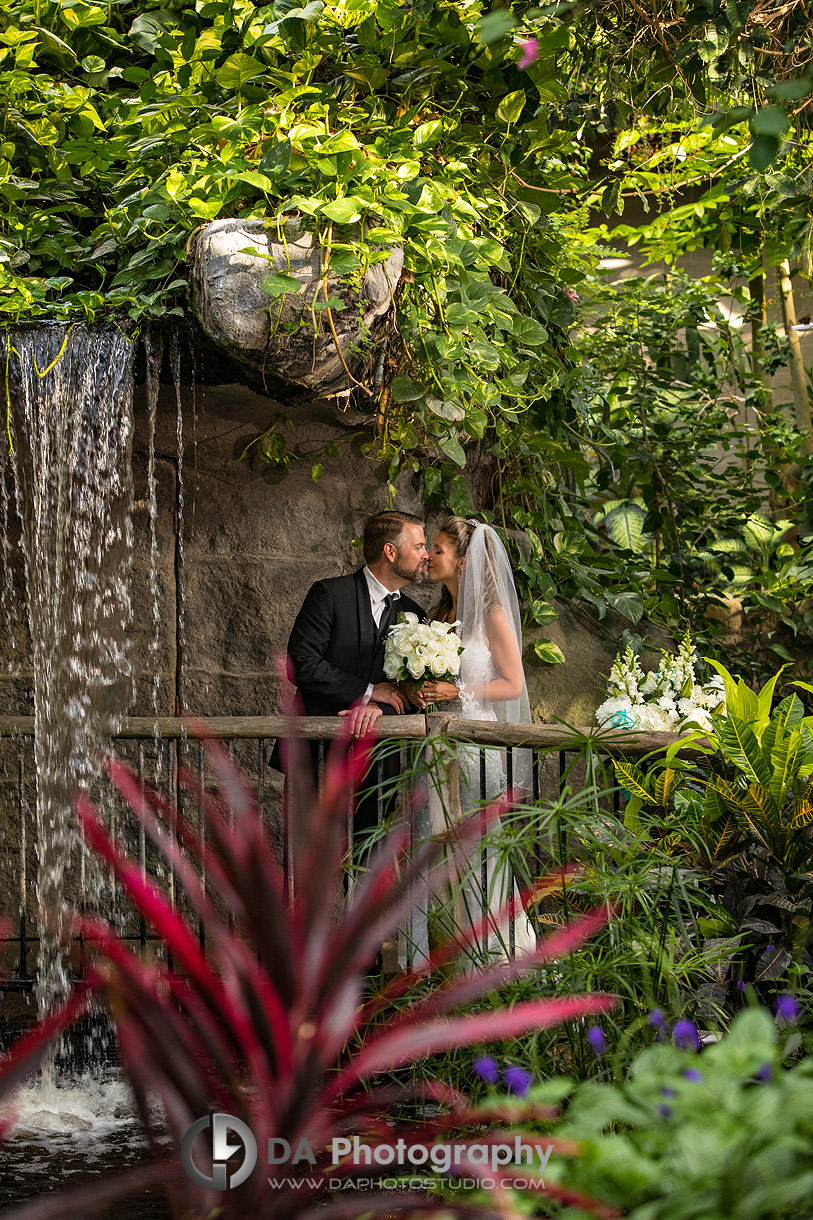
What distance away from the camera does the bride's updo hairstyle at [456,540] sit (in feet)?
16.4

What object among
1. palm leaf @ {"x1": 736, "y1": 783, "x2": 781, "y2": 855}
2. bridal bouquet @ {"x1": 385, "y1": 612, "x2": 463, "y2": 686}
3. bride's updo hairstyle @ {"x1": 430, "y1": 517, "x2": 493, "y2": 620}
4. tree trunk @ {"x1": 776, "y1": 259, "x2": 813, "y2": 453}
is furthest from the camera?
tree trunk @ {"x1": 776, "y1": 259, "x2": 813, "y2": 453}

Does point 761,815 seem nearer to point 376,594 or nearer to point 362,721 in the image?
point 362,721

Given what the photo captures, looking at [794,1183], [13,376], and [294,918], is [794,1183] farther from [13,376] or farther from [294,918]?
[13,376]

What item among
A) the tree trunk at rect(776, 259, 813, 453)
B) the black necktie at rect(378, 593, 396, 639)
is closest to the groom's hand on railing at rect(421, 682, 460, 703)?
the black necktie at rect(378, 593, 396, 639)

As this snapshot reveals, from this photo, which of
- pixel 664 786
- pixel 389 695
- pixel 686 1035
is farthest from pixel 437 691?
pixel 686 1035

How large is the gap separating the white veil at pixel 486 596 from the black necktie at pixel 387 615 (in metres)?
0.29

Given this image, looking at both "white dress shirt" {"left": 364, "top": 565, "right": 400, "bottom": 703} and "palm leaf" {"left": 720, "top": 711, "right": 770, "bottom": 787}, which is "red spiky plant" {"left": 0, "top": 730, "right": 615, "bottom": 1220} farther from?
"white dress shirt" {"left": 364, "top": 565, "right": 400, "bottom": 703}

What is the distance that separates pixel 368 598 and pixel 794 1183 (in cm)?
391

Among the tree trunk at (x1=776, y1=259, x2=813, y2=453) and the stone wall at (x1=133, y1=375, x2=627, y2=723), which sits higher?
the tree trunk at (x1=776, y1=259, x2=813, y2=453)

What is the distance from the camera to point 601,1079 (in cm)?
255

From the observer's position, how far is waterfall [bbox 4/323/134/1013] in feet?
15.3

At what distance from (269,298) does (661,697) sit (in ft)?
8.30

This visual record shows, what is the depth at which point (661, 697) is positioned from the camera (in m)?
5.33

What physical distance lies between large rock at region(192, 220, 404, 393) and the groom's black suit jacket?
970mm
